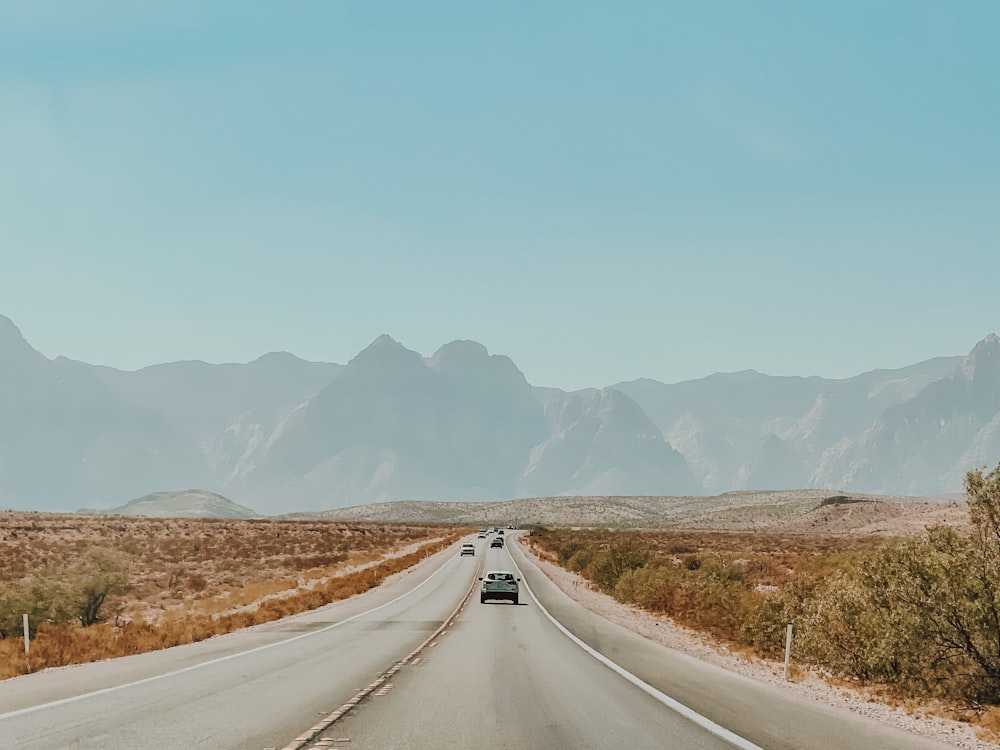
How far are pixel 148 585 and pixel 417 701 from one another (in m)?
40.7

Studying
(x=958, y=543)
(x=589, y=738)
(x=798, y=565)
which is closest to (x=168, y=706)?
(x=589, y=738)

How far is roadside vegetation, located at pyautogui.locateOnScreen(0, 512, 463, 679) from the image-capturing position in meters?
20.3

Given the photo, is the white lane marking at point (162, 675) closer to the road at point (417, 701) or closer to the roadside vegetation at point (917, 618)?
the road at point (417, 701)

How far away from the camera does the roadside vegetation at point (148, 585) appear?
20328mm

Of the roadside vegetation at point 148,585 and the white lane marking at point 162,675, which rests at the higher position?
the white lane marking at point 162,675

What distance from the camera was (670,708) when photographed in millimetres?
11570

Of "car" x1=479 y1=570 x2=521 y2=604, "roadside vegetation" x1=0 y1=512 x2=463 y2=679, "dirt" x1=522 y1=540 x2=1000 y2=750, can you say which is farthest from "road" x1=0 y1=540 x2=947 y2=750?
"car" x1=479 y1=570 x2=521 y2=604

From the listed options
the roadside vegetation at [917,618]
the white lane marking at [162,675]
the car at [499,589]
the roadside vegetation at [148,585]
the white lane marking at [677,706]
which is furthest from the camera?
the car at [499,589]

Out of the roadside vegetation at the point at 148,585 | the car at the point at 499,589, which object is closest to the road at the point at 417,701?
the roadside vegetation at the point at 148,585

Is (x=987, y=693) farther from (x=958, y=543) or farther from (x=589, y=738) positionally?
(x=589, y=738)

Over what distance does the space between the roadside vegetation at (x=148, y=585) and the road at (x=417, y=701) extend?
1.96m

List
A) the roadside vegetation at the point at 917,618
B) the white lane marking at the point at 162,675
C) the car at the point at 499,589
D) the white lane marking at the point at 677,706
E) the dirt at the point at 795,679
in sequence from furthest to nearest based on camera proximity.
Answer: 1. the car at the point at 499,589
2. the roadside vegetation at the point at 917,618
3. the white lane marking at the point at 162,675
4. the dirt at the point at 795,679
5. the white lane marking at the point at 677,706

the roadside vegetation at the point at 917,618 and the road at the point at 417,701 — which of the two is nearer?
the road at the point at 417,701

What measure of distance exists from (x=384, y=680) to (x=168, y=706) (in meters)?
3.61
